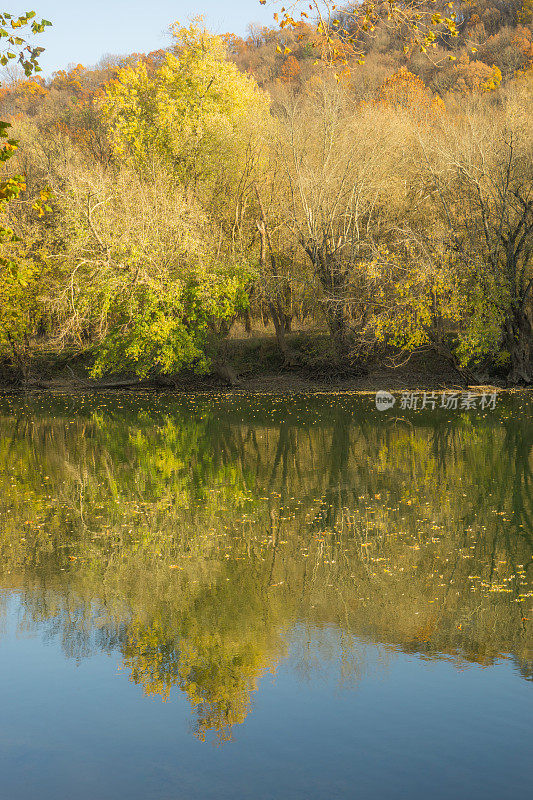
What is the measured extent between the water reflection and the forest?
894 cm

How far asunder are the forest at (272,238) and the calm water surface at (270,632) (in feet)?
42.3

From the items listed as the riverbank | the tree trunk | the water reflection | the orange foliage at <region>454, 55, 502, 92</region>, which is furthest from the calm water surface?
the orange foliage at <region>454, 55, 502, 92</region>

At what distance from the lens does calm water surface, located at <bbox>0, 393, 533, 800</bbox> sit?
5.93 m

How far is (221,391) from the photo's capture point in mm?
32281

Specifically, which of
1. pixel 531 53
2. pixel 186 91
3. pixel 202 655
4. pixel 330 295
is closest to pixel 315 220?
pixel 330 295

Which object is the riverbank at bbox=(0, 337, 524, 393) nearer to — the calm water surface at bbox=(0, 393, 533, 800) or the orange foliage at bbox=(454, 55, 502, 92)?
the calm water surface at bbox=(0, 393, 533, 800)

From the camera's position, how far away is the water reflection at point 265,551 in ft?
25.6

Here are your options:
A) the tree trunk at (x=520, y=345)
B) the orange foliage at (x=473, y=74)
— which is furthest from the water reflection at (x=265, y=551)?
the orange foliage at (x=473, y=74)

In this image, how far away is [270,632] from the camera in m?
8.16

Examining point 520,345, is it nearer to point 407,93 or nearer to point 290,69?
point 407,93

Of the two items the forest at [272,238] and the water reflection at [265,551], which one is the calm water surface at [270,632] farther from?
the forest at [272,238]

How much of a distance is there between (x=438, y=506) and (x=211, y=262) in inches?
813

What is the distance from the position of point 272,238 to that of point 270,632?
1084 inches

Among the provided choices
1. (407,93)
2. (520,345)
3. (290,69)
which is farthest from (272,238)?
(290,69)
